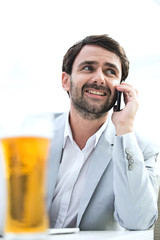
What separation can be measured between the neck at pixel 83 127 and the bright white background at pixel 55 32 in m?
1.81

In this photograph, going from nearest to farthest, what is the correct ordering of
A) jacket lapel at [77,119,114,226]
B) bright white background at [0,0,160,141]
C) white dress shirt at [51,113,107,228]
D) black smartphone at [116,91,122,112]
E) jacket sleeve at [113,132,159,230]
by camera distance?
jacket sleeve at [113,132,159,230] → jacket lapel at [77,119,114,226] → white dress shirt at [51,113,107,228] → black smartphone at [116,91,122,112] → bright white background at [0,0,160,141]

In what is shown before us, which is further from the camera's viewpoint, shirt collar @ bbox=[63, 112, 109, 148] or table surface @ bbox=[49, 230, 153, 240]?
shirt collar @ bbox=[63, 112, 109, 148]

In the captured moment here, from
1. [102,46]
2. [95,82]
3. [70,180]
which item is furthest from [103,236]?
[102,46]

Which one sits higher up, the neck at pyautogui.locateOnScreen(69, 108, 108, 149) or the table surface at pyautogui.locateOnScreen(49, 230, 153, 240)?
the neck at pyautogui.locateOnScreen(69, 108, 108, 149)

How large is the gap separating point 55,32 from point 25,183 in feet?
12.4

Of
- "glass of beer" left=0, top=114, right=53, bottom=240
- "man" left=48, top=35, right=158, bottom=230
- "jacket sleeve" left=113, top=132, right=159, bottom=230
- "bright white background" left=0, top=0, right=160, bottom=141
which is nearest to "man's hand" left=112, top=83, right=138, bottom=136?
"man" left=48, top=35, right=158, bottom=230

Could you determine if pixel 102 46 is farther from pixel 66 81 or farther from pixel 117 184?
pixel 117 184

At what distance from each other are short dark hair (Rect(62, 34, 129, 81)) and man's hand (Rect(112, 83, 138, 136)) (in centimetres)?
24

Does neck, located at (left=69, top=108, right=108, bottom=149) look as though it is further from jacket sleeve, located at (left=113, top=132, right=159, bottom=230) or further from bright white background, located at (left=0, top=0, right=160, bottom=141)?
bright white background, located at (left=0, top=0, right=160, bottom=141)

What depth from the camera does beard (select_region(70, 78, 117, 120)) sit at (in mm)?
1906

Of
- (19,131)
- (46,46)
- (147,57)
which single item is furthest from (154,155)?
(46,46)

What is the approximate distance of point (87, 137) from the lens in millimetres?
1992

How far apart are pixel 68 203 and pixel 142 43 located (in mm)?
2625

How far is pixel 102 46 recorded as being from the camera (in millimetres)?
2010
